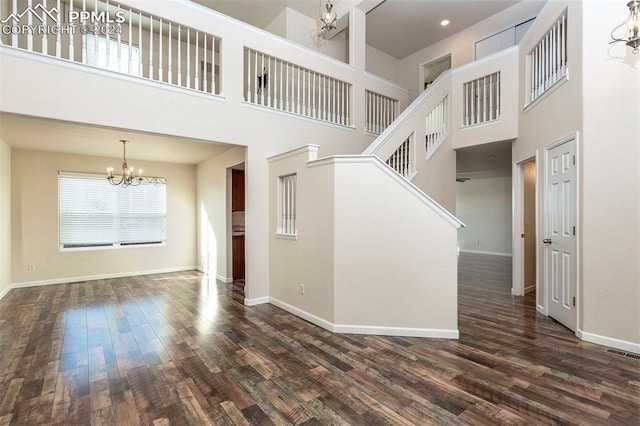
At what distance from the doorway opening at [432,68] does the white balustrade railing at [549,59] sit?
399cm

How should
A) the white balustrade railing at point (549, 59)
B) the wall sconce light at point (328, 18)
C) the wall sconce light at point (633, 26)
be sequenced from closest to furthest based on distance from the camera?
1. the wall sconce light at point (633, 26)
2. the white balustrade railing at point (549, 59)
3. the wall sconce light at point (328, 18)

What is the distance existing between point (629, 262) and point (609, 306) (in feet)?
1.57

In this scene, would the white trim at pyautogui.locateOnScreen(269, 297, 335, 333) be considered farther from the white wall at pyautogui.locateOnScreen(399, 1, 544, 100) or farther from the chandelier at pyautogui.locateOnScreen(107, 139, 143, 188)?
the white wall at pyautogui.locateOnScreen(399, 1, 544, 100)

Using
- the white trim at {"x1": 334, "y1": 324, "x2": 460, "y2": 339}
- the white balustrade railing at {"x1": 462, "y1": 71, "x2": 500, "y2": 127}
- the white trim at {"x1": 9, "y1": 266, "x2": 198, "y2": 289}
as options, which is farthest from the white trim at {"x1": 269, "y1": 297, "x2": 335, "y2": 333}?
the white balustrade railing at {"x1": 462, "y1": 71, "x2": 500, "y2": 127}

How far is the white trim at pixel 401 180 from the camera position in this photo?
3234mm

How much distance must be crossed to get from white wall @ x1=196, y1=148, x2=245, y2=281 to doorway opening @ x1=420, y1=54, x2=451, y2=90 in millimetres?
5848

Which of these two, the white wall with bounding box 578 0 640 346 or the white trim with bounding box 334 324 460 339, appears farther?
the white trim with bounding box 334 324 460 339

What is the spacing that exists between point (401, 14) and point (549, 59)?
12.8ft

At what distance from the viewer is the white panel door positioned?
3.44m

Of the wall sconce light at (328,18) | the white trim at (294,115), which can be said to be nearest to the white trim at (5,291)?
the white trim at (294,115)

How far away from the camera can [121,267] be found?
6441 millimetres

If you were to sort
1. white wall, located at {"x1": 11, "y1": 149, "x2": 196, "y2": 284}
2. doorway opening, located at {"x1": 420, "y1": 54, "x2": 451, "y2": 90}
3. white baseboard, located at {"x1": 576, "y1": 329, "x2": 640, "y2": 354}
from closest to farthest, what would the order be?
white baseboard, located at {"x1": 576, "y1": 329, "x2": 640, "y2": 354}, white wall, located at {"x1": 11, "y1": 149, "x2": 196, "y2": 284}, doorway opening, located at {"x1": 420, "y1": 54, "x2": 451, "y2": 90}

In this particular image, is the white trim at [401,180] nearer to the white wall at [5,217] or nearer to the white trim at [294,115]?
the white trim at [294,115]

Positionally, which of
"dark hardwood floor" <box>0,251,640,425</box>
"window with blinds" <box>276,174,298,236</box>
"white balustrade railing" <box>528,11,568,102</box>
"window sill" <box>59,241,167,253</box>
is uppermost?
"white balustrade railing" <box>528,11,568,102</box>
